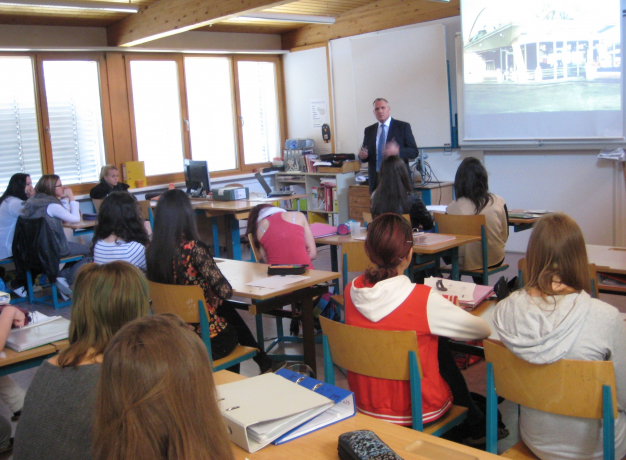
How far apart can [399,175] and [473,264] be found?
32.9 inches

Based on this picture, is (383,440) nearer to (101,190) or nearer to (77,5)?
(77,5)

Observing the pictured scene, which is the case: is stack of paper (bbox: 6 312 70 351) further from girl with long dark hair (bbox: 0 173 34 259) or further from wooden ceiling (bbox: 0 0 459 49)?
wooden ceiling (bbox: 0 0 459 49)

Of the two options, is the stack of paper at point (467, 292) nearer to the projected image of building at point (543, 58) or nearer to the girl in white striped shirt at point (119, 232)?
the girl in white striped shirt at point (119, 232)

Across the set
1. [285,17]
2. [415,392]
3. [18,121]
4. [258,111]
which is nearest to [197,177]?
[18,121]

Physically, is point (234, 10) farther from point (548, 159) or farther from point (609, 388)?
point (609, 388)

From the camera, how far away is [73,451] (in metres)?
1.43

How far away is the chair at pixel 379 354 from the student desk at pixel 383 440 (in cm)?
40

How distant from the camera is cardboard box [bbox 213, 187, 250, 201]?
271 inches

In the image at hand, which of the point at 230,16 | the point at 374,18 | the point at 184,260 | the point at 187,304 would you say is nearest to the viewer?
the point at 187,304

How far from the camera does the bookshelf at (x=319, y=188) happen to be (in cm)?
804

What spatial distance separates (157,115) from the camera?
26.2ft

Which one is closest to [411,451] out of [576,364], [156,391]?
[576,364]

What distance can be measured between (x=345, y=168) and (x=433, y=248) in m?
4.31

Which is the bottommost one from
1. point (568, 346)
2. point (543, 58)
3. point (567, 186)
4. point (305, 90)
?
point (568, 346)
